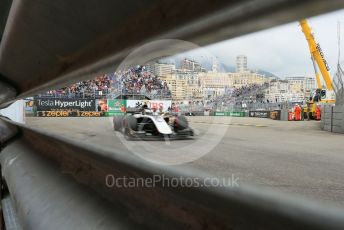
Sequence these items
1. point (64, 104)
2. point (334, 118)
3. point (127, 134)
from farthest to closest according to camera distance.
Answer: point (64, 104) < point (334, 118) < point (127, 134)

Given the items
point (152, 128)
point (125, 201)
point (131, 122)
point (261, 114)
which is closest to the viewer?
point (125, 201)

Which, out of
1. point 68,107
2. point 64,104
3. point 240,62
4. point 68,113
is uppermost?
point 240,62

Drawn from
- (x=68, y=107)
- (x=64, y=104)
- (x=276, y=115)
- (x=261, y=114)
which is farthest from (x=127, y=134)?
(x=68, y=107)

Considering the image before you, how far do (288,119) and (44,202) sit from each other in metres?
16.8

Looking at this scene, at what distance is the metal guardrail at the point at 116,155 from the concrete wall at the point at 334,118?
31.1ft

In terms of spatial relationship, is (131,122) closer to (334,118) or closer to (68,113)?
(334,118)

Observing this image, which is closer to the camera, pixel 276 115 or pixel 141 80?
pixel 141 80

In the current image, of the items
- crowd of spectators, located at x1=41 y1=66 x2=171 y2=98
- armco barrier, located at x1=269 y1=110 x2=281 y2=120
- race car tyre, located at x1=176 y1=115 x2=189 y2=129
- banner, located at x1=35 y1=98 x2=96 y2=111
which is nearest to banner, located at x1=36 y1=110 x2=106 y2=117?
banner, located at x1=35 y1=98 x2=96 y2=111

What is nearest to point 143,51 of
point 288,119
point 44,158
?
point 44,158

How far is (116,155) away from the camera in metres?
0.53

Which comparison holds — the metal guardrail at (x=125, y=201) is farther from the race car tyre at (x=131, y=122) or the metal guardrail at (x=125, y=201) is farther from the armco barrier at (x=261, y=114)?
the armco barrier at (x=261, y=114)

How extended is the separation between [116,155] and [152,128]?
6.54 meters

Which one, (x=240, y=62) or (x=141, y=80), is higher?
(x=141, y=80)

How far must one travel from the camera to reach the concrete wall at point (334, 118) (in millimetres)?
9229
